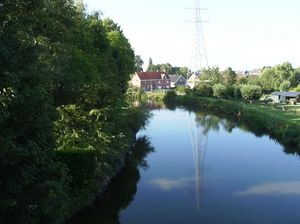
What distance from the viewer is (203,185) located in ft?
43.5

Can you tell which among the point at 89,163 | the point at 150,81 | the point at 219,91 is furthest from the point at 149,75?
the point at 89,163

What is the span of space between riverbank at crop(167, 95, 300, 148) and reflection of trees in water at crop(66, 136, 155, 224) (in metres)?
11.0

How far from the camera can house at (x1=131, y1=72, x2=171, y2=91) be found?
79.4 m

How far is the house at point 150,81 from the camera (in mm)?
79438

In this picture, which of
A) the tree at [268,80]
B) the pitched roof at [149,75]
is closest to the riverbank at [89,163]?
the tree at [268,80]

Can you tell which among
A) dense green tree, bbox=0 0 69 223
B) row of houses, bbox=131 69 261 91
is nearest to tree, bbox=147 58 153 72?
row of houses, bbox=131 69 261 91

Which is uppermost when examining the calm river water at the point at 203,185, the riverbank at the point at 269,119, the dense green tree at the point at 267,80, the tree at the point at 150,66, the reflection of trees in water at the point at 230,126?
the tree at the point at 150,66

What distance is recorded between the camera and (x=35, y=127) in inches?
246

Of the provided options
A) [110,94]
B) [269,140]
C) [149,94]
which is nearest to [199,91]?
[149,94]

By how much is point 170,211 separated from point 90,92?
20.9ft

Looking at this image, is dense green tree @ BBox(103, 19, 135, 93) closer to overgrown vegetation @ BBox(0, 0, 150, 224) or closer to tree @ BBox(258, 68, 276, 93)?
overgrown vegetation @ BBox(0, 0, 150, 224)

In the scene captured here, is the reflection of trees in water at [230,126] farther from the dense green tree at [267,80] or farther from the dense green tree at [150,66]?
the dense green tree at [150,66]

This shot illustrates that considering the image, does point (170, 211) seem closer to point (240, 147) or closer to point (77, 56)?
point (77, 56)

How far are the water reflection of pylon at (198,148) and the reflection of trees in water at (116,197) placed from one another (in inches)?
113
